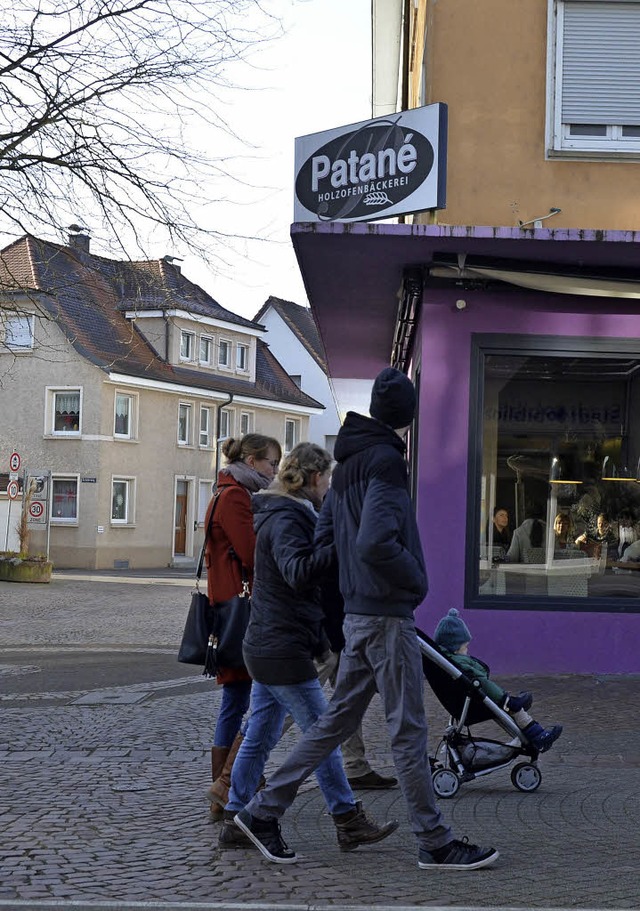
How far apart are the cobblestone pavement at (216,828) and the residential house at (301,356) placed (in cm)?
4747

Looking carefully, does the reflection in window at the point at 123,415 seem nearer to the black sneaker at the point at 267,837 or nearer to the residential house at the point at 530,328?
the residential house at the point at 530,328

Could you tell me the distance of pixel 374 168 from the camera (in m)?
10.9

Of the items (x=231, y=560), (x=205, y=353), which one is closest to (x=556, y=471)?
(x=231, y=560)

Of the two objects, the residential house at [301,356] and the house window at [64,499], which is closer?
the house window at [64,499]

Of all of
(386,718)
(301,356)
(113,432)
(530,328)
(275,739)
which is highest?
(301,356)

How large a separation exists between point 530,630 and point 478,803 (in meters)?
4.64

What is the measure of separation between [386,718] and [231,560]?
1.40 m

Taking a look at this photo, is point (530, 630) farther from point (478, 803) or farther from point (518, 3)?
point (518, 3)

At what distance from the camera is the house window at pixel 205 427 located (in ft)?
156

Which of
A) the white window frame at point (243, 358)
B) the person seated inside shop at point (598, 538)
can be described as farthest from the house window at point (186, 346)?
the person seated inside shop at point (598, 538)

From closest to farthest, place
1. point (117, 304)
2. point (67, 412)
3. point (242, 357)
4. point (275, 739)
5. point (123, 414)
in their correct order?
1. point (275, 739)
2. point (117, 304)
3. point (67, 412)
4. point (123, 414)
5. point (242, 357)

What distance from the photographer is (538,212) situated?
37.2 feet

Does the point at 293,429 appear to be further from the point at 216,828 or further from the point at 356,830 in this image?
the point at 356,830

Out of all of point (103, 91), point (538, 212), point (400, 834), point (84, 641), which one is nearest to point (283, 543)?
point (400, 834)
